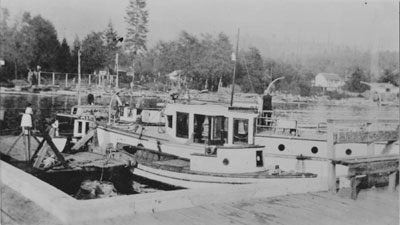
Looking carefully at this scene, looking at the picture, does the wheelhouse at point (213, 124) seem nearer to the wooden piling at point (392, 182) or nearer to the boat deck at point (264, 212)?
the wooden piling at point (392, 182)

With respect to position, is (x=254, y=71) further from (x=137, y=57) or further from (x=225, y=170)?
(x=225, y=170)

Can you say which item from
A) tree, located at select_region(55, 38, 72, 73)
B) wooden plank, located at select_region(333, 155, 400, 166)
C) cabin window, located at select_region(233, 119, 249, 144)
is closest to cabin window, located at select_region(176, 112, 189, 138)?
cabin window, located at select_region(233, 119, 249, 144)

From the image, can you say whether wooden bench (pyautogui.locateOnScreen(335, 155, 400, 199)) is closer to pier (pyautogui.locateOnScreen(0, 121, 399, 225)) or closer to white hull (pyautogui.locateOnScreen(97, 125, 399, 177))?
pier (pyautogui.locateOnScreen(0, 121, 399, 225))

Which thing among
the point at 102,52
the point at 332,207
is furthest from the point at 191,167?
the point at 102,52

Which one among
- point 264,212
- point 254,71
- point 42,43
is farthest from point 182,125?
point 254,71

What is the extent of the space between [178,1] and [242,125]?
660 centimetres

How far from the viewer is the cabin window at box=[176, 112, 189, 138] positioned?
1322 centimetres

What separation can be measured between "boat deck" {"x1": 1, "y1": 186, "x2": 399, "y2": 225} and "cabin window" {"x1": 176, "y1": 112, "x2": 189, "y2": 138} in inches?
276

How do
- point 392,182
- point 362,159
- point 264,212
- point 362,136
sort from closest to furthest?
point 264,212
point 362,159
point 392,182
point 362,136

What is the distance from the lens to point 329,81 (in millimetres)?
76875

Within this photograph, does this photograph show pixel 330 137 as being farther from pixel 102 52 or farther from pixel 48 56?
pixel 48 56

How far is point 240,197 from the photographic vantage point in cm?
598

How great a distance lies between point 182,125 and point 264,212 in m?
7.99

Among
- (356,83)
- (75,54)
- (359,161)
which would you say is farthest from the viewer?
(356,83)
